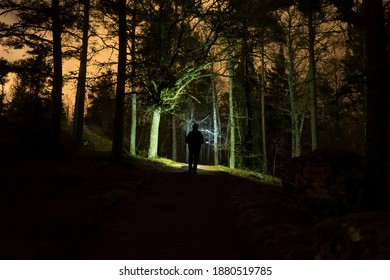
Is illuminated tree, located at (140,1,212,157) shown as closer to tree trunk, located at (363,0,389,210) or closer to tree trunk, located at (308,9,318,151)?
tree trunk, located at (308,9,318,151)

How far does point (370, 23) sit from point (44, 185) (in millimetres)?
9723

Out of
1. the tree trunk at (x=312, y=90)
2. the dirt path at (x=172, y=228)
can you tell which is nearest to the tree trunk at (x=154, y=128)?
the tree trunk at (x=312, y=90)

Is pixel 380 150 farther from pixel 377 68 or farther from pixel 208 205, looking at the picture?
pixel 208 205

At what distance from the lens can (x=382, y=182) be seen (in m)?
7.59

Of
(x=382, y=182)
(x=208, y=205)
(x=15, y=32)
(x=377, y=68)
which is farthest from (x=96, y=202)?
(x=15, y=32)

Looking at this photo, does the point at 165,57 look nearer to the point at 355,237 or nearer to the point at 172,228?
the point at 172,228

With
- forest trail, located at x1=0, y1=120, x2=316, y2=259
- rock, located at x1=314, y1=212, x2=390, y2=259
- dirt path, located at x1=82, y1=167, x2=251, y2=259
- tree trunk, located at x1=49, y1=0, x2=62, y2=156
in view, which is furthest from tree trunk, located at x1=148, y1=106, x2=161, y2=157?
rock, located at x1=314, y1=212, x2=390, y2=259

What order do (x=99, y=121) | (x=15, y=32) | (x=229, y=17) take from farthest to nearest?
(x=99, y=121)
(x=229, y=17)
(x=15, y=32)

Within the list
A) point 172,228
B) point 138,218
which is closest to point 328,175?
point 172,228

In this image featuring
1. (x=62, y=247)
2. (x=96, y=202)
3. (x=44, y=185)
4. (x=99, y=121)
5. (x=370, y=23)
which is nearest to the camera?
(x=62, y=247)

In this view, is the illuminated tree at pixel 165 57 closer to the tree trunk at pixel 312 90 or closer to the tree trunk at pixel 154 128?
the tree trunk at pixel 154 128

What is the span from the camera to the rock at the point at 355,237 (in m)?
4.07

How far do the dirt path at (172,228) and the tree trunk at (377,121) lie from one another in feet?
10.8

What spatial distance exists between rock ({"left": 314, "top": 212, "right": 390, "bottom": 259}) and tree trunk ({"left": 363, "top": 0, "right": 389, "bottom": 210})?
10.3ft
